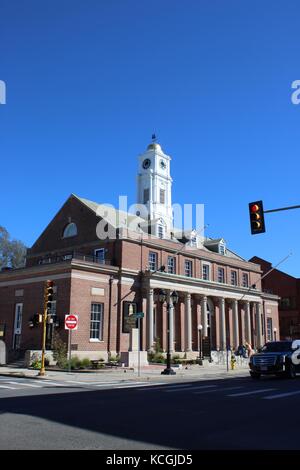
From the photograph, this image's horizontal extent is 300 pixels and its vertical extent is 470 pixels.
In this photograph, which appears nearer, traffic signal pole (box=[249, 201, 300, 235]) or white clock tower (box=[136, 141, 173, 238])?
traffic signal pole (box=[249, 201, 300, 235])

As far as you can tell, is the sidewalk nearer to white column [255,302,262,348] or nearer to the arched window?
the arched window

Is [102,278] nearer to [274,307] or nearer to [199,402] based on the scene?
[199,402]

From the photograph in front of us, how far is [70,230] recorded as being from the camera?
4694 centimetres

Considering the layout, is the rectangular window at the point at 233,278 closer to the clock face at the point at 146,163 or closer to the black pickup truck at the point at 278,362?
the clock face at the point at 146,163

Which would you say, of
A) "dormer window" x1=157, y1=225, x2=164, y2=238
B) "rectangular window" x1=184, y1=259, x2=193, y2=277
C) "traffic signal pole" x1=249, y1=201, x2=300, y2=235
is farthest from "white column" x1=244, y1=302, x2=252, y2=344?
"traffic signal pole" x1=249, y1=201, x2=300, y2=235

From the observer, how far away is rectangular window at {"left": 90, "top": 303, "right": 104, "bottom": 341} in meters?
38.3

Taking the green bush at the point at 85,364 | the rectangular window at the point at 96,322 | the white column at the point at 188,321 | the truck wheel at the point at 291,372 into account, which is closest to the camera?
the truck wheel at the point at 291,372

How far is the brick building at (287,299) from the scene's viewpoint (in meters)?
72.5

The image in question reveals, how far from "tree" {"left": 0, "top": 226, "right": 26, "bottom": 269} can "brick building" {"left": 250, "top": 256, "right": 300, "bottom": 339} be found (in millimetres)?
37678

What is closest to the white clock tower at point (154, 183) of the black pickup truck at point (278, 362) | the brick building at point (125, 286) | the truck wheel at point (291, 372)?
the brick building at point (125, 286)

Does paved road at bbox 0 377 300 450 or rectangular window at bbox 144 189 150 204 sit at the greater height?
rectangular window at bbox 144 189 150 204

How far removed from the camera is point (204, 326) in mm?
48094

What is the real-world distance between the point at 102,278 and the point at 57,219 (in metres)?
11.2

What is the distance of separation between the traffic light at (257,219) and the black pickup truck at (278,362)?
26.9 feet
